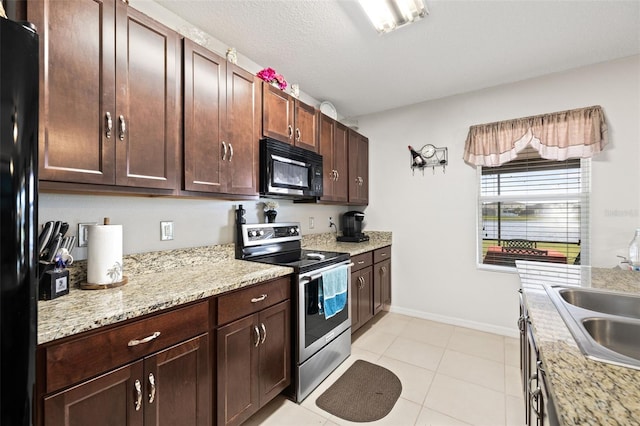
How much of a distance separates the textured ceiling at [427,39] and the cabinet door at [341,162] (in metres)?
0.49

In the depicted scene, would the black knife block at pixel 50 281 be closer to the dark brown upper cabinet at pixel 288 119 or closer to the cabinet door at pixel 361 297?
the dark brown upper cabinet at pixel 288 119

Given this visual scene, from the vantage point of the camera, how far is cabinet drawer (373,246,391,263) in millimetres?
3133

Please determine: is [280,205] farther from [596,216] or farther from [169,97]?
[596,216]

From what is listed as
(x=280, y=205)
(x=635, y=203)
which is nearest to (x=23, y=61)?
(x=280, y=205)

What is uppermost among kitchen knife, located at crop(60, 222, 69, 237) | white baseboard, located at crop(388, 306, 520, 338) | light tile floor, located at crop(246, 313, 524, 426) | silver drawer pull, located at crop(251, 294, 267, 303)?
kitchen knife, located at crop(60, 222, 69, 237)

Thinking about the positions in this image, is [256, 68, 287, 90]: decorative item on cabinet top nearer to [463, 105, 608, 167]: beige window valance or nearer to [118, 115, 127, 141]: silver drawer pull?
[118, 115, 127, 141]: silver drawer pull

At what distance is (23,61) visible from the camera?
2.31ft

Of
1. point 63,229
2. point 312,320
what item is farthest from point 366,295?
point 63,229

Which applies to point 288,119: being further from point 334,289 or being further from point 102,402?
point 102,402

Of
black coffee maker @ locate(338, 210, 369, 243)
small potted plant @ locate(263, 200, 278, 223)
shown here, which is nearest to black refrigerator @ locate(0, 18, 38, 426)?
small potted plant @ locate(263, 200, 278, 223)

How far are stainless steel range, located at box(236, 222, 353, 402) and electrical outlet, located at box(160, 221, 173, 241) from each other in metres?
0.51

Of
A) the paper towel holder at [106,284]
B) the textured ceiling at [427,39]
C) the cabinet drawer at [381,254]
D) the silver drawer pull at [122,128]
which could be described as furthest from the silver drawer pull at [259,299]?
the textured ceiling at [427,39]

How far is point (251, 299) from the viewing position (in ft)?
5.12

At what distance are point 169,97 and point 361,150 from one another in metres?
2.47
